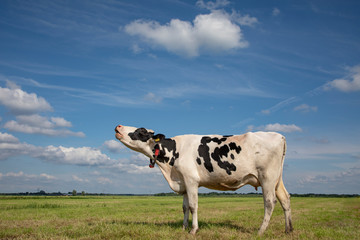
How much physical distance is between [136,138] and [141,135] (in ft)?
0.69

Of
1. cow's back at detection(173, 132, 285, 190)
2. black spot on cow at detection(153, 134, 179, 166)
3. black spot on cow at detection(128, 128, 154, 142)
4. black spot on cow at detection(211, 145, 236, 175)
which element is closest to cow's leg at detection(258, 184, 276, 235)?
cow's back at detection(173, 132, 285, 190)

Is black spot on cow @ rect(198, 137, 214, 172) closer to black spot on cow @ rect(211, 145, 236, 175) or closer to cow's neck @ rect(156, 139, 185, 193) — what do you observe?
black spot on cow @ rect(211, 145, 236, 175)

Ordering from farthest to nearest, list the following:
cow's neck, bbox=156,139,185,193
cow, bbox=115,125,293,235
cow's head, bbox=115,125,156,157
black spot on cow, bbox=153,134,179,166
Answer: cow's head, bbox=115,125,156,157 → black spot on cow, bbox=153,134,179,166 → cow's neck, bbox=156,139,185,193 → cow, bbox=115,125,293,235

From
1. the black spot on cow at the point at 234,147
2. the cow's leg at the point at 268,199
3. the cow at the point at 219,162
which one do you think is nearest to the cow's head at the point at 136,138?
the cow at the point at 219,162

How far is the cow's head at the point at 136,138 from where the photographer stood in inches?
426

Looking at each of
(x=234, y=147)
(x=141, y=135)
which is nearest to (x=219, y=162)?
(x=234, y=147)

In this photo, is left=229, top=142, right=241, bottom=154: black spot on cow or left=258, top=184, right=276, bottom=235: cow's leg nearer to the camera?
left=258, top=184, right=276, bottom=235: cow's leg

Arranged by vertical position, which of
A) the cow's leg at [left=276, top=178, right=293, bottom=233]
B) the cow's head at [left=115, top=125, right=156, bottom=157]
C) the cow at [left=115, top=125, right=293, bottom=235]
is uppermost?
the cow's head at [left=115, top=125, right=156, bottom=157]

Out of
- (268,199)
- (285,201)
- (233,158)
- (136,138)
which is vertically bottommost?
(285,201)

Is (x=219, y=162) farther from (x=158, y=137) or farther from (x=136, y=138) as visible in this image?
(x=136, y=138)

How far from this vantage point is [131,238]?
28.2 feet

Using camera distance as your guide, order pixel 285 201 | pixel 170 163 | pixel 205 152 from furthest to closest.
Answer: pixel 170 163 < pixel 285 201 < pixel 205 152

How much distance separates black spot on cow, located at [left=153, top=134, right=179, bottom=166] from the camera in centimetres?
1065

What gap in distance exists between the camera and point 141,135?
10.9 metres
